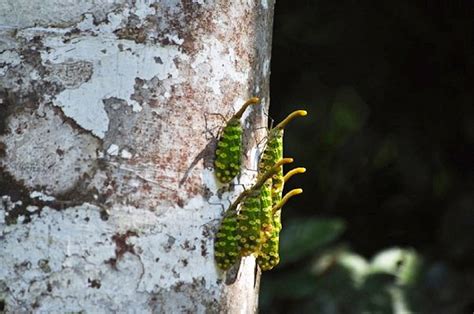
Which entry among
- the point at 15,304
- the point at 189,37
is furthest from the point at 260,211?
the point at 15,304

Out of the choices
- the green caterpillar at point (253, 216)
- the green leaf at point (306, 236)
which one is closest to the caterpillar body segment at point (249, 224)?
the green caterpillar at point (253, 216)

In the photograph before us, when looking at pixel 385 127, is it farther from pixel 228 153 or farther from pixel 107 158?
pixel 107 158

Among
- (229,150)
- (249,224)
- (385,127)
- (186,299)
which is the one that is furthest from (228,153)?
(385,127)

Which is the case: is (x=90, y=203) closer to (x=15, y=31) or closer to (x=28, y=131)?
(x=28, y=131)

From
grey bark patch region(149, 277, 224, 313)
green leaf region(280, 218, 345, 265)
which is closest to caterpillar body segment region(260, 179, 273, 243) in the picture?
grey bark patch region(149, 277, 224, 313)

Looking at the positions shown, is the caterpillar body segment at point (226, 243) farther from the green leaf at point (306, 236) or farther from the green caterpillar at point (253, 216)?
the green leaf at point (306, 236)
